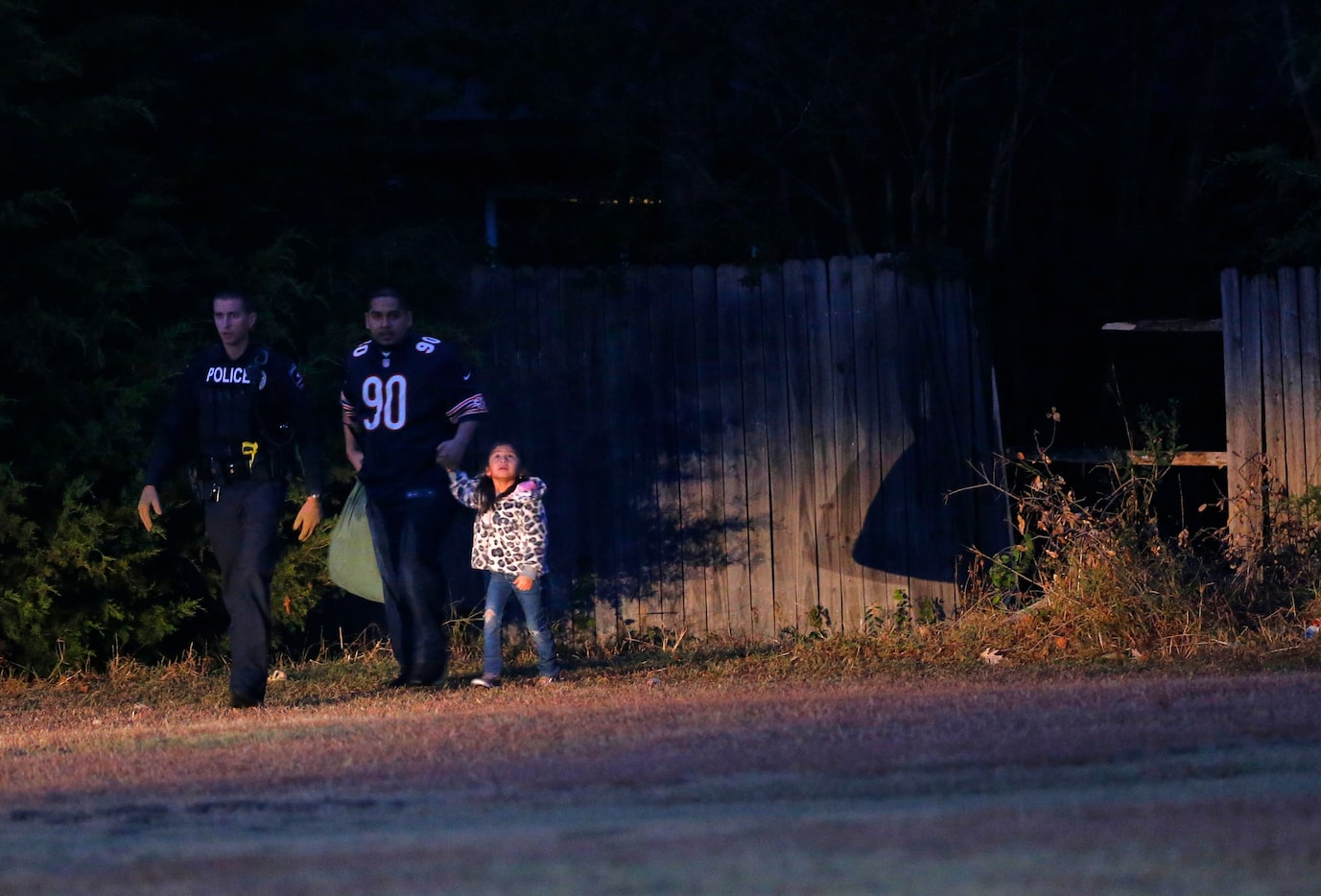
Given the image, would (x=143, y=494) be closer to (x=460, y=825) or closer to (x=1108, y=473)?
(x=460, y=825)

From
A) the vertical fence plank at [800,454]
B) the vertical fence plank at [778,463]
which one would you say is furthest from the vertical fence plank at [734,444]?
the vertical fence plank at [800,454]

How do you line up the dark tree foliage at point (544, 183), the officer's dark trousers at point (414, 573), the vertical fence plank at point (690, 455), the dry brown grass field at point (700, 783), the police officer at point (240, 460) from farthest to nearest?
the vertical fence plank at point (690, 455), the dark tree foliage at point (544, 183), the officer's dark trousers at point (414, 573), the police officer at point (240, 460), the dry brown grass field at point (700, 783)

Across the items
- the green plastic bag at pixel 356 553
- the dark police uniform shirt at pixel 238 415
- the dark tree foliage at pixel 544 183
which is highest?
the dark tree foliage at pixel 544 183

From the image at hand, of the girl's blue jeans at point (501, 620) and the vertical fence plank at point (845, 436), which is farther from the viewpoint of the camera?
the vertical fence plank at point (845, 436)

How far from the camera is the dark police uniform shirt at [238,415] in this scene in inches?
269

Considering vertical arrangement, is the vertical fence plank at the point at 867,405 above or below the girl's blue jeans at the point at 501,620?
above

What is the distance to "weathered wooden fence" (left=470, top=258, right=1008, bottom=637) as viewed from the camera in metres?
8.62

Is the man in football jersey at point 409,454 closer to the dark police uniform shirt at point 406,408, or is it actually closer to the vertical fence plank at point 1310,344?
the dark police uniform shirt at point 406,408

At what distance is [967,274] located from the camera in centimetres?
856

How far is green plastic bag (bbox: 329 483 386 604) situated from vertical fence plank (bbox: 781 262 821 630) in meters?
2.31

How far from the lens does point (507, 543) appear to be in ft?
24.1

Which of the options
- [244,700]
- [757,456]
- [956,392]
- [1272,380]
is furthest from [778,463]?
[244,700]

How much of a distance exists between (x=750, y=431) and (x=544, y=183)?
4.00m

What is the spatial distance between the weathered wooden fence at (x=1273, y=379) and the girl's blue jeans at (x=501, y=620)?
3.56 m
